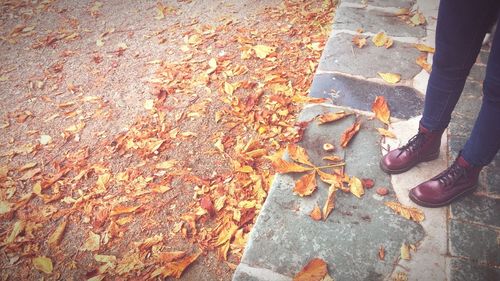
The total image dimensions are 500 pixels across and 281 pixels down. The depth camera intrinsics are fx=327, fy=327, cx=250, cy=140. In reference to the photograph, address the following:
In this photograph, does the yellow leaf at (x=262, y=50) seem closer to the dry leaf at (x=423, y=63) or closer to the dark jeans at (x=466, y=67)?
the dry leaf at (x=423, y=63)

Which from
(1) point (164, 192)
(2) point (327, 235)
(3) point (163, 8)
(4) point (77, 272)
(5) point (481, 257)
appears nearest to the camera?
(5) point (481, 257)

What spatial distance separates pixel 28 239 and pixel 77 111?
1.11 metres

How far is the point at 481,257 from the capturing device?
142 centimetres

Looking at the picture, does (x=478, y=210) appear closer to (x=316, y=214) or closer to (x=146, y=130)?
(x=316, y=214)

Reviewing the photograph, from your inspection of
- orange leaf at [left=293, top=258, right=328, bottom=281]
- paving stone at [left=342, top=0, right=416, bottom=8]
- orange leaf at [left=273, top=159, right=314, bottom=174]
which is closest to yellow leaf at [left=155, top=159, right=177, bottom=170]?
orange leaf at [left=273, top=159, right=314, bottom=174]

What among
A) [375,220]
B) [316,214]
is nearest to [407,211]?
[375,220]

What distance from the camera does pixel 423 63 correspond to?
244 cm

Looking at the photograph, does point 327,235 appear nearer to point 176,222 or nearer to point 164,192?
point 176,222

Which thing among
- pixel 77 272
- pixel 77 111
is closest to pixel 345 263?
pixel 77 272

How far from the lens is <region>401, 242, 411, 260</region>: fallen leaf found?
1.44 m

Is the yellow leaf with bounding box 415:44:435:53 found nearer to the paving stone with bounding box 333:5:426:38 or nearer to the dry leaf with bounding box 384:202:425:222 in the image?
the paving stone with bounding box 333:5:426:38

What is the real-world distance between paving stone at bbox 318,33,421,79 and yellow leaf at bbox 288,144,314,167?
33.8 inches

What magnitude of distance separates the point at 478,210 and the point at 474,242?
0.18 meters

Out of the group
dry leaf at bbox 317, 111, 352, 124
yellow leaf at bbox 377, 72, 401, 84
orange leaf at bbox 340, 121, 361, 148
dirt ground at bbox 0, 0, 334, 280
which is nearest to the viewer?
dirt ground at bbox 0, 0, 334, 280
